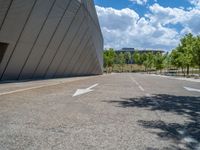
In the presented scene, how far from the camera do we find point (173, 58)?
67188 millimetres

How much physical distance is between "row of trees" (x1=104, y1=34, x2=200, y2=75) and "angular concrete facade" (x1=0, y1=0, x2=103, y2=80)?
22.4 meters

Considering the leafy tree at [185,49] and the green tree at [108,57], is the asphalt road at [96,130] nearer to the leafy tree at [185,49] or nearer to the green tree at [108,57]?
the leafy tree at [185,49]

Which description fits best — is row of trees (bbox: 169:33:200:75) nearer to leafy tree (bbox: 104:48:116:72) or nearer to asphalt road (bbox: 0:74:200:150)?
asphalt road (bbox: 0:74:200:150)

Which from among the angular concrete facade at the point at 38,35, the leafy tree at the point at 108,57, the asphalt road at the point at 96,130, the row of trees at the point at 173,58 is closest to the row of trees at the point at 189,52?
the row of trees at the point at 173,58

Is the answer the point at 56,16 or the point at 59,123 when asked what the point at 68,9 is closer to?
the point at 56,16

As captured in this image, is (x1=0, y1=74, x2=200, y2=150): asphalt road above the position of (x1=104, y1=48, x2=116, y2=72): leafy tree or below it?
below

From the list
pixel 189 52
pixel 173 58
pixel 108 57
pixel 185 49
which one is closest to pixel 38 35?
pixel 189 52

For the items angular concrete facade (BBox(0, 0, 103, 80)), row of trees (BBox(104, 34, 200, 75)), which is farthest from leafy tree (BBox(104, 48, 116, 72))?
angular concrete facade (BBox(0, 0, 103, 80))

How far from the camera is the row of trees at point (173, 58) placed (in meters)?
46.2

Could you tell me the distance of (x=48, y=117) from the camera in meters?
6.11

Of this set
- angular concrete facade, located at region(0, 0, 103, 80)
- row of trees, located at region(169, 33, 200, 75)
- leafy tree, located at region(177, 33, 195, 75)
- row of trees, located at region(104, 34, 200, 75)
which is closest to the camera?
angular concrete facade, located at region(0, 0, 103, 80)

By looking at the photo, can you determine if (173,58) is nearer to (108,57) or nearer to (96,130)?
(108,57)

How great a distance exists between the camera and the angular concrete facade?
17.9m

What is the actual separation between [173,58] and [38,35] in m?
51.3
